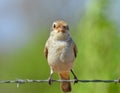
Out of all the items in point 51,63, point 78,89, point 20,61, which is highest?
point 51,63

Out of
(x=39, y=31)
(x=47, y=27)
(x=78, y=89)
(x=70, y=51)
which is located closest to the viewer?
(x=70, y=51)

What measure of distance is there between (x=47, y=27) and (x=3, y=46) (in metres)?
2.53

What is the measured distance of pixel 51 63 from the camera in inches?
411

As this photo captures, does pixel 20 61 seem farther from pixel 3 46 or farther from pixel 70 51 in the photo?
pixel 70 51

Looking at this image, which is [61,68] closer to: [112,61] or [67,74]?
[67,74]

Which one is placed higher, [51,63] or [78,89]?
[51,63]

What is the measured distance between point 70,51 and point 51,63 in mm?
273

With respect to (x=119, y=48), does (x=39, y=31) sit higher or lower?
lower

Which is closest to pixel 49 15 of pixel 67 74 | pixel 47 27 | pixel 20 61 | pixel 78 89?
pixel 47 27

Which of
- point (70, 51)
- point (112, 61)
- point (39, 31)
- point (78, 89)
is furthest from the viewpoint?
point (39, 31)

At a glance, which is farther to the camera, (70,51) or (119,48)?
(119,48)

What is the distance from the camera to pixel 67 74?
1075 cm

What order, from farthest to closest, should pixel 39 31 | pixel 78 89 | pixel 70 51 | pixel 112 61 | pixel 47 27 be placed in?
pixel 39 31 < pixel 47 27 < pixel 78 89 < pixel 112 61 < pixel 70 51

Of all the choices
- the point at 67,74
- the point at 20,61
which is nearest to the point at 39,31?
the point at 20,61
